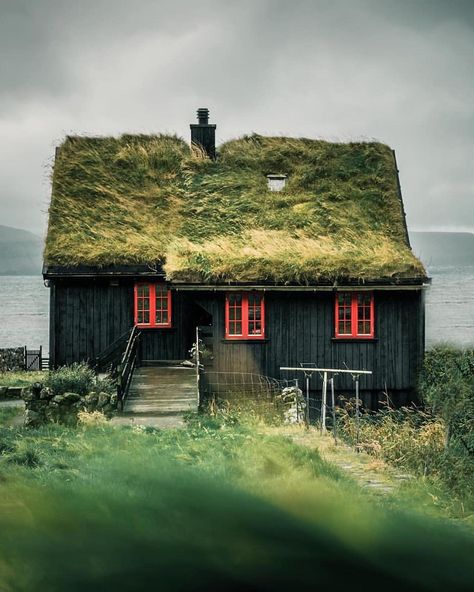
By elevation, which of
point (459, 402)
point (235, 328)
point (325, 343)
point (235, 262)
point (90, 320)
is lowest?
point (459, 402)

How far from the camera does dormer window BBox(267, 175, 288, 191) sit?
90.1ft

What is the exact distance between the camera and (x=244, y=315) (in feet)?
74.9

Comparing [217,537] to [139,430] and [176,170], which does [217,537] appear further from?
[176,170]

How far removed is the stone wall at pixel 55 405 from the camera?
57.2 ft

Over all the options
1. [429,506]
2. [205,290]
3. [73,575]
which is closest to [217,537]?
[73,575]

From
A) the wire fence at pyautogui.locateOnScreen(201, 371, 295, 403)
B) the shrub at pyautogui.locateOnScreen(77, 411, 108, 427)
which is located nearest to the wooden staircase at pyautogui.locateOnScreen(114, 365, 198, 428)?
the shrub at pyautogui.locateOnScreen(77, 411, 108, 427)

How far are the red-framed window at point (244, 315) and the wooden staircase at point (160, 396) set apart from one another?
68.1 inches

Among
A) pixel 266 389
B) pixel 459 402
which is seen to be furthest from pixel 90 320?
pixel 459 402

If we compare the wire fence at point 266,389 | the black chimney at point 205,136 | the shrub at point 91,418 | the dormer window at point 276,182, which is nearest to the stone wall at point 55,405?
the shrub at point 91,418

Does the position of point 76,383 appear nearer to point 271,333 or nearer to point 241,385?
point 241,385

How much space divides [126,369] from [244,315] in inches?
169

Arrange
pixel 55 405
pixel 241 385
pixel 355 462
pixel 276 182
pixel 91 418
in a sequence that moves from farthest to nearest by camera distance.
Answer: pixel 276 182, pixel 241 385, pixel 55 405, pixel 91 418, pixel 355 462

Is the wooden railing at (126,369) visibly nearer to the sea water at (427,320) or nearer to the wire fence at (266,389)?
the wire fence at (266,389)

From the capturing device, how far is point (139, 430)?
15.7 m
